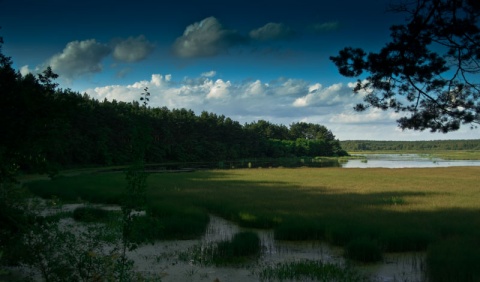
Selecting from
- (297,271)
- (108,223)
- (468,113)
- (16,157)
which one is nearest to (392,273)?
(297,271)

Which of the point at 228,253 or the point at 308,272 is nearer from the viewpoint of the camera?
the point at 308,272

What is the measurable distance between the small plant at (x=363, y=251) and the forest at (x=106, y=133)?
7447 mm

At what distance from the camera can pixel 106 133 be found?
245 ft

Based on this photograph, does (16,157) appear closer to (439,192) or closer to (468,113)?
(468,113)

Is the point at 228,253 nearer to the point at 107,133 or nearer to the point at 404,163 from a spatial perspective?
the point at 107,133

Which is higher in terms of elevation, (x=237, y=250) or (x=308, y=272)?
(x=237, y=250)

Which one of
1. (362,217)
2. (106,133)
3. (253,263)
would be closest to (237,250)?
(253,263)

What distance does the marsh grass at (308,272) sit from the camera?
969 centimetres

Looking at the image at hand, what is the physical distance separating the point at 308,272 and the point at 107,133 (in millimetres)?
71106

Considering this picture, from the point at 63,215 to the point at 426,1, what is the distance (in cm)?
1774

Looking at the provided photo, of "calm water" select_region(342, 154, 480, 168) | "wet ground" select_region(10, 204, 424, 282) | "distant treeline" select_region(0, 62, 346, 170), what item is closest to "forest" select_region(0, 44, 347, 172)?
"distant treeline" select_region(0, 62, 346, 170)

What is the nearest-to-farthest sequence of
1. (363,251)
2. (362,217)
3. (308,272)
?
(308,272), (363,251), (362,217)

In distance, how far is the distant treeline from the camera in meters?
6.85

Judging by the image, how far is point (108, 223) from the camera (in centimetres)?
1614
